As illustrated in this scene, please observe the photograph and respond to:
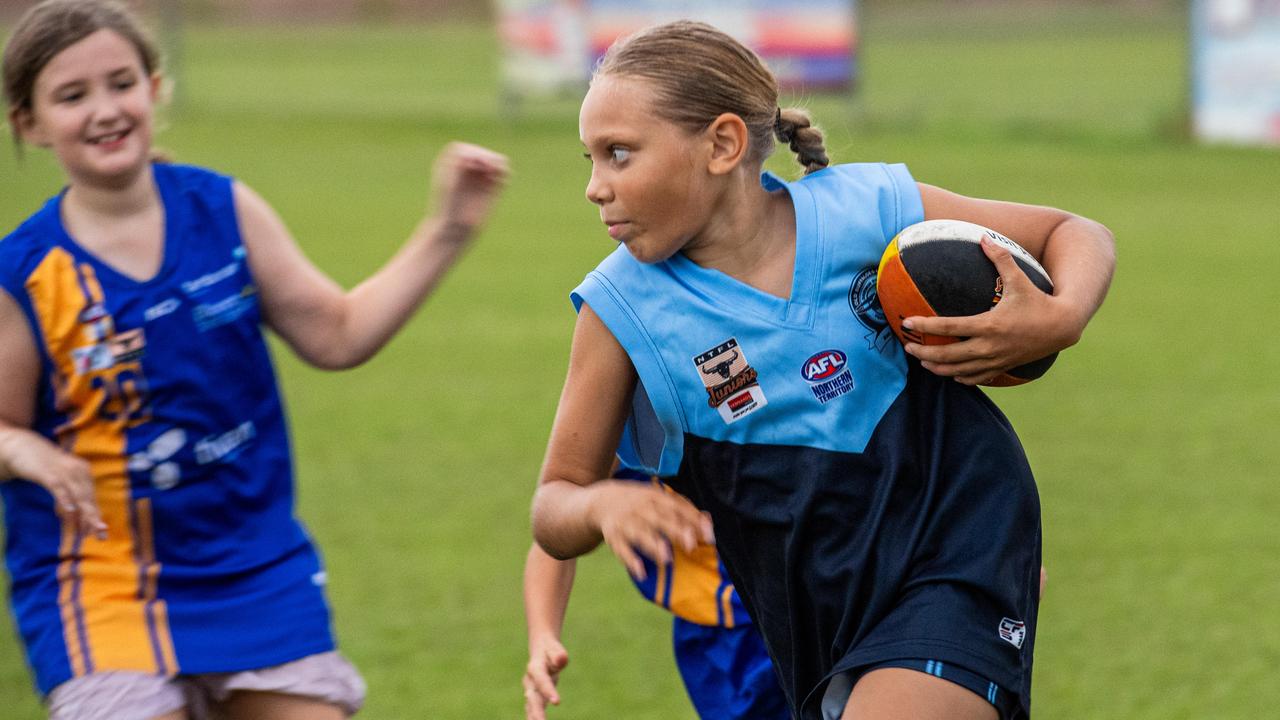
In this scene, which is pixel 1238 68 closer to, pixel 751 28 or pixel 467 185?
pixel 751 28

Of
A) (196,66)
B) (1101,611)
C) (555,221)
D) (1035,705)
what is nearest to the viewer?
(1035,705)

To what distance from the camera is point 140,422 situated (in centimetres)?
339

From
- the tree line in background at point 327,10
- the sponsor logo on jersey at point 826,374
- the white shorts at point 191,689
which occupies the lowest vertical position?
the white shorts at point 191,689

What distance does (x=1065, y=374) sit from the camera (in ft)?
31.5

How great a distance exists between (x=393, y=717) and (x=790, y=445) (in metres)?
2.58

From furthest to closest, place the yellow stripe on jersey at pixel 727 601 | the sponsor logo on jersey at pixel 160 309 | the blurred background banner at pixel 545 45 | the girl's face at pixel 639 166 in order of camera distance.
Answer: the blurred background banner at pixel 545 45
the yellow stripe on jersey at pixel 727 601
the sponsor logo on jersey at pixel 160 309
the girl's face at pixel 639 166

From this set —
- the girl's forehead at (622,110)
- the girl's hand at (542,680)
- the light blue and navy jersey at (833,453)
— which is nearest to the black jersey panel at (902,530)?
the light blue and navy jersey at (833,453)

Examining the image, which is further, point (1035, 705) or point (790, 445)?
point (1035, 705)

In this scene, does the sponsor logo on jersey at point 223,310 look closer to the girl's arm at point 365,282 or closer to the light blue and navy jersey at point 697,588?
the girl's arm at point 365,282

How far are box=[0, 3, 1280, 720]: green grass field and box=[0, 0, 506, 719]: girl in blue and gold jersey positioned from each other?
1316 millimetres

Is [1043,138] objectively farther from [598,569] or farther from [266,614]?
[266,614]

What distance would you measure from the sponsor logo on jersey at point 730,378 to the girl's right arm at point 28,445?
1.15 m

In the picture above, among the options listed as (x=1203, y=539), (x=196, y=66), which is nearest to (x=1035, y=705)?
(x=1203, y=539)

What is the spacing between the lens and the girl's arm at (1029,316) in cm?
279
